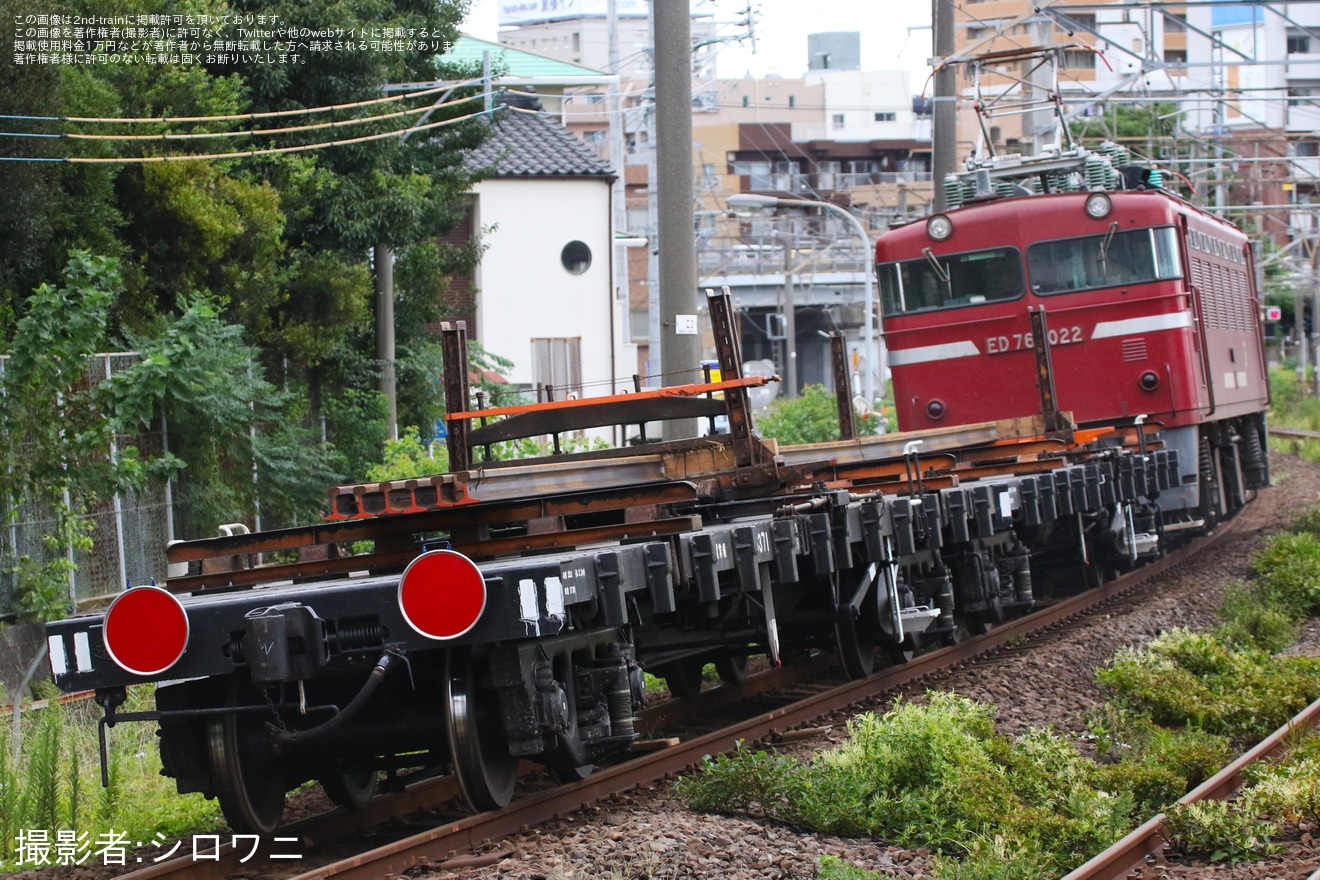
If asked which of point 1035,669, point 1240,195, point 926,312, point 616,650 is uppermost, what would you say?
point 1240,195

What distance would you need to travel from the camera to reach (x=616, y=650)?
681cm

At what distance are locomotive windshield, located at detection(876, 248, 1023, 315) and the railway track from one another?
16.4 ft

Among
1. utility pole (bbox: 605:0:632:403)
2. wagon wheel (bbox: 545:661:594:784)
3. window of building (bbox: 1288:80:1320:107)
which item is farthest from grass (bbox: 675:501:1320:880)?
utility pole (bbox: 605:0:632:403)

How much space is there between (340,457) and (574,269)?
1409 cm

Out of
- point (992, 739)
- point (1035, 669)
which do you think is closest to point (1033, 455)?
point (1035, 669)

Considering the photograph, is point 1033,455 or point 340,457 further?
point 340,457

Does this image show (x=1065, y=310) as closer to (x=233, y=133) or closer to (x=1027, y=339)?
(x=1027, y=339)

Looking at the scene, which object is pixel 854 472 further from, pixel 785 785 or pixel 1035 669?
pixel 785 785

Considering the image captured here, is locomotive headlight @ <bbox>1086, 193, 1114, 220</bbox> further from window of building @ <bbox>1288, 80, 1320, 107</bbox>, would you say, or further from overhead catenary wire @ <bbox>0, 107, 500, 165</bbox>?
overhead catenary wire @ <bbox>0, 107, 500, 165</bbox>

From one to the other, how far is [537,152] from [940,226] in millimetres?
15218

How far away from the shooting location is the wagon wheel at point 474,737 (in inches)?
244

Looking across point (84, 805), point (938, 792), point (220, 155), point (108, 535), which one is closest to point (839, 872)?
point (938, 792)

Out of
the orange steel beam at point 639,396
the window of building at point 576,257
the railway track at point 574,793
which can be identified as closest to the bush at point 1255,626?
the railway track at point 574,793

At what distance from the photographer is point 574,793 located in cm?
687
